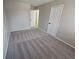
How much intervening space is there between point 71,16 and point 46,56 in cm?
210

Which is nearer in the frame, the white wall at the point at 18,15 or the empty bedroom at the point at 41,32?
the empty bedroom at the point at 41,32

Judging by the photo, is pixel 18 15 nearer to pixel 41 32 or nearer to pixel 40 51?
pixel 41 32

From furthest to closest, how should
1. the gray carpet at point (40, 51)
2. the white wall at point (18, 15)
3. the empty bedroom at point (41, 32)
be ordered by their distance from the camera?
the white wall at point (18, 15)
the empty bedroom at point (41, 32)
the gray carpet at point (40, 51)

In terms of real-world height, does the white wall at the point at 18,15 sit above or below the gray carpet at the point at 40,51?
above

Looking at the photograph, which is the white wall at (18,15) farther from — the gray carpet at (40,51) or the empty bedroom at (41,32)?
the gray carpet at (40,51)

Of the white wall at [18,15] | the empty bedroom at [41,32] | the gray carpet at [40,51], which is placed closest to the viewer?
the gray carpet at [40,51]

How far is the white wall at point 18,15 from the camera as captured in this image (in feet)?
22.8

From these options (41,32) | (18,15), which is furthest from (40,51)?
(18,15)

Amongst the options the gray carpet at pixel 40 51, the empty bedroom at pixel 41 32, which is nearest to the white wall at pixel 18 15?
the empty bedroom at pixel 41 32

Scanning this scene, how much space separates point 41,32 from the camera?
6832mm

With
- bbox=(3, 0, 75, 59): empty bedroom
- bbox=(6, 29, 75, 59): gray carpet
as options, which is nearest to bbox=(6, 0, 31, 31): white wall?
bbox=(3, 0, 75, 59): empty bedroom

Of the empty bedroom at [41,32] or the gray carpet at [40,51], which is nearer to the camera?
the gray carpet at [40,51]

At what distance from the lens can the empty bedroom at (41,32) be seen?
305 centimetres
